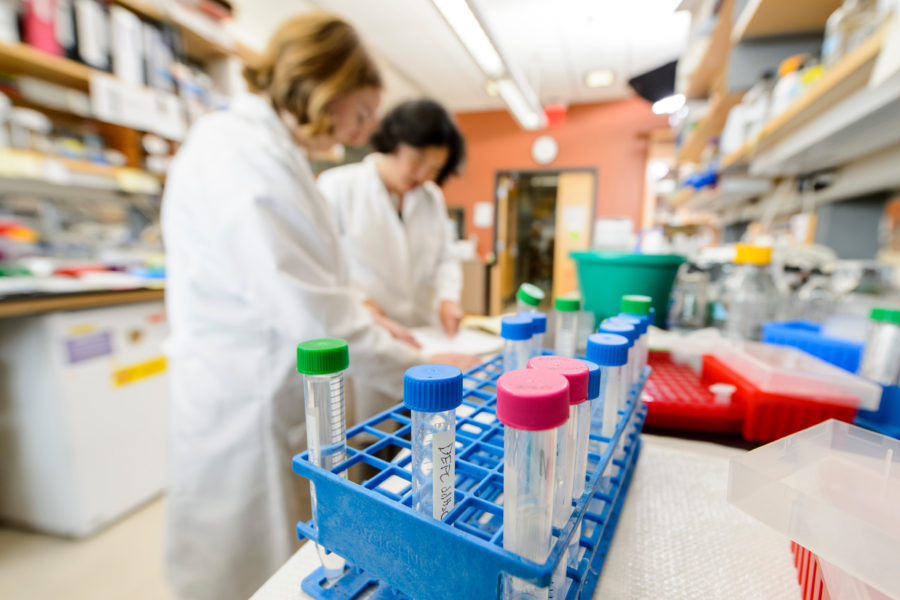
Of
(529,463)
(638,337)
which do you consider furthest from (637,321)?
(529,463)

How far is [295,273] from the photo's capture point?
823mm

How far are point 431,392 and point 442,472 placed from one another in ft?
0.22

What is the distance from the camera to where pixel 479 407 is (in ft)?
1.57

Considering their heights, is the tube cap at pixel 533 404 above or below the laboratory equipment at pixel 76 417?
above

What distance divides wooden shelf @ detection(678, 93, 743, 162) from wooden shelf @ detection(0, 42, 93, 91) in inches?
95.6

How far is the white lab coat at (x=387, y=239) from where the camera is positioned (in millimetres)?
1446

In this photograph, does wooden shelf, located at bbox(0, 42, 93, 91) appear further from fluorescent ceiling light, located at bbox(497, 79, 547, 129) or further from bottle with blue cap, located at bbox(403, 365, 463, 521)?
bottle with blue cap, located at bbox(403, 365, 463, 521)

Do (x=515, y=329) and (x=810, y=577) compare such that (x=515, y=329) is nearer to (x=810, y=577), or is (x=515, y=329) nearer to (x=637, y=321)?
(x=637, y=321)

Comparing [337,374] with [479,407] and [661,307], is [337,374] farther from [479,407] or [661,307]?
[661,307]

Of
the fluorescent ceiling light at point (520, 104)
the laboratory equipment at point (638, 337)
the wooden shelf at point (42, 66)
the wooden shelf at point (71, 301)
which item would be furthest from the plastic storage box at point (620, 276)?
the wooden shelf at point (42, 66)

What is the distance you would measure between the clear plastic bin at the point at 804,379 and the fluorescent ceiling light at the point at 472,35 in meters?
0.80

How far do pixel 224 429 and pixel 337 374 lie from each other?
2.15 feet

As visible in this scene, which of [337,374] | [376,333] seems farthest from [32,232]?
[337,374]

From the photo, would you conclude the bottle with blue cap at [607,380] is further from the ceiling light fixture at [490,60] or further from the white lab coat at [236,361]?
the ceiling light fixture at [490,60]
